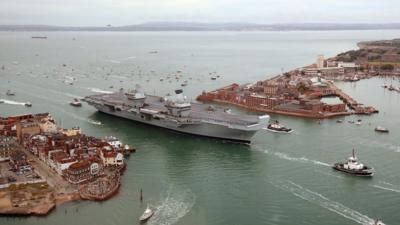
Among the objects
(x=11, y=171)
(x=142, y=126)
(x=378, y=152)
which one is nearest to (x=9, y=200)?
(x=11, y=171)

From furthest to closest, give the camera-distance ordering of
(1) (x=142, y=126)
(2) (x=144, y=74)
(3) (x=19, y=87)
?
(2) (x=144, y=74) → (3) (x=19, y=87) → (1) (x=142, y=126)

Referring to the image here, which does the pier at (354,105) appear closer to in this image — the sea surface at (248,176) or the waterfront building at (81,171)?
the sea surface at (248,176)

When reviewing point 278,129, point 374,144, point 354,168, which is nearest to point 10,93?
point 278,129

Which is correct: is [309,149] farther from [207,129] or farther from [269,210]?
[269,210]

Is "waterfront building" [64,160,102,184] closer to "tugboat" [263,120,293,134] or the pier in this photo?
"tugboat" [263,120,293,134]

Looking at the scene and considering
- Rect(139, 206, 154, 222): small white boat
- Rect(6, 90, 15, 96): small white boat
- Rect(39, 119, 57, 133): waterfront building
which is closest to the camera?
Rect(139, 206, 154, 222): small white boat

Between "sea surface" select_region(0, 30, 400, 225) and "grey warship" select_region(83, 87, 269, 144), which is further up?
"grey warship" select_region(83, 87, 269, 144)

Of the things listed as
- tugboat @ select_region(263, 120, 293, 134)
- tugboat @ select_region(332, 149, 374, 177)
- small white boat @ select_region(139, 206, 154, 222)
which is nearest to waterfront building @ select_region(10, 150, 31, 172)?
small white boat @ select_region(139, 206, 154, 222)
